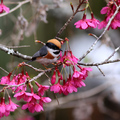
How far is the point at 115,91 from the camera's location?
20.0ft

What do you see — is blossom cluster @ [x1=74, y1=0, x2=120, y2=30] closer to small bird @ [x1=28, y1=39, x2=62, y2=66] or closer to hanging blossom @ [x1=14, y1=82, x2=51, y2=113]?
small bird @ [x1=28, y1=39, x2=62, y2=66]

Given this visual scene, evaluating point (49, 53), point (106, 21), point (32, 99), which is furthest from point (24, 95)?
point (106, 21)

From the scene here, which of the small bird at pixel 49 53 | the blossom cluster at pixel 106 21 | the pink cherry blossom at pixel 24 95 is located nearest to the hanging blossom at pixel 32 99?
the pink cherry blossom at pixel 24 95

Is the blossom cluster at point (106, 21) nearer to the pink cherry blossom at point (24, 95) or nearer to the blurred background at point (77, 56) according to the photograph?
the pink cherry blossom at point (24, 95)

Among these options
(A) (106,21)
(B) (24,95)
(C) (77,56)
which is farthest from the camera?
(C) (77,56)

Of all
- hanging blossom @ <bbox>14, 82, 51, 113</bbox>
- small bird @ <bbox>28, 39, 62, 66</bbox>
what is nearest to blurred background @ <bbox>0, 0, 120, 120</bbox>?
small bird @ <bbox>28, 39, 62, 66</bbox>

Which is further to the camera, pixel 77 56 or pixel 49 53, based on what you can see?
pixel 77 56

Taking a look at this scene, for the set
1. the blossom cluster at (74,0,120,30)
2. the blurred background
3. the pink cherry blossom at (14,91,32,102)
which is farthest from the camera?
the blurred background

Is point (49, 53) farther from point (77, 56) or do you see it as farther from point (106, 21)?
point (77, 56)

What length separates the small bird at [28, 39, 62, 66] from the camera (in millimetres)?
1948

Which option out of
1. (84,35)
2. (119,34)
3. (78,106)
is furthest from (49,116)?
(119,34)

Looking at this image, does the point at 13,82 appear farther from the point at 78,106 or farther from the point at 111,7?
the point at 78,106

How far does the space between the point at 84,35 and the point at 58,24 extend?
0.76 metres

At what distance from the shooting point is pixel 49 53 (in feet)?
6.85
